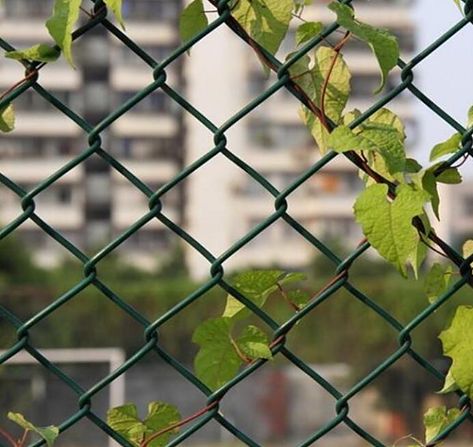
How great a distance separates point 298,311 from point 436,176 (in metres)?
0.14

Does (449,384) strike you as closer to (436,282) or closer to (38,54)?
(436,282)

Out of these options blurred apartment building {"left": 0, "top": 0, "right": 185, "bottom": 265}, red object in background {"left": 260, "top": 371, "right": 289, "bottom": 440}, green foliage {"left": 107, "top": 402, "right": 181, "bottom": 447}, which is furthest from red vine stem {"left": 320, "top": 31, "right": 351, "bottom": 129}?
blurred apartment building {"left": 0, "top": 0, "right": 185, "bottom": 265}

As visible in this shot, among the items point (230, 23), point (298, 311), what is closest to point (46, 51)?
point (230, 23)

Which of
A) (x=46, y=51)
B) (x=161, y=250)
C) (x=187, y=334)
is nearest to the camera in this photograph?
(x=46, y=51)

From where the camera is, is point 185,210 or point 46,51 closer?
point 46,51

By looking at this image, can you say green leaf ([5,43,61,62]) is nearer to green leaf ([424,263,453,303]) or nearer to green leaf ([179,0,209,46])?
green leaf ([179,0,209,46])

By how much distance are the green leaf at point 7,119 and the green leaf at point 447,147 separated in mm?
295

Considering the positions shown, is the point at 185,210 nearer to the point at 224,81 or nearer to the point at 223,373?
the point at 224,81

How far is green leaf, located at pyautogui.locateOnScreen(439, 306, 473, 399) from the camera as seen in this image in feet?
2.60

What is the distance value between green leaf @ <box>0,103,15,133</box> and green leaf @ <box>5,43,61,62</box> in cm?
4

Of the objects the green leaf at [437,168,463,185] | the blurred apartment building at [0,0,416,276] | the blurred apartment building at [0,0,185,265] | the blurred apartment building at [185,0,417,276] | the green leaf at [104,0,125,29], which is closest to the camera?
the green leaf at [104,0,125,29]

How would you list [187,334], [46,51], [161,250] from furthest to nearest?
1. [161,250]
2. [187,334]
3. [46,51]

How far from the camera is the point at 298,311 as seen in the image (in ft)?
2.56

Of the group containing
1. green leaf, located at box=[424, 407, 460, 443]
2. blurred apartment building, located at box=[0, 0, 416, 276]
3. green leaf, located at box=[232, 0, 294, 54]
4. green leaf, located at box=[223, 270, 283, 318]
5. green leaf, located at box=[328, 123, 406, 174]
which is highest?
blurred apartment building, located at box=[0, 0, 416, 276]
